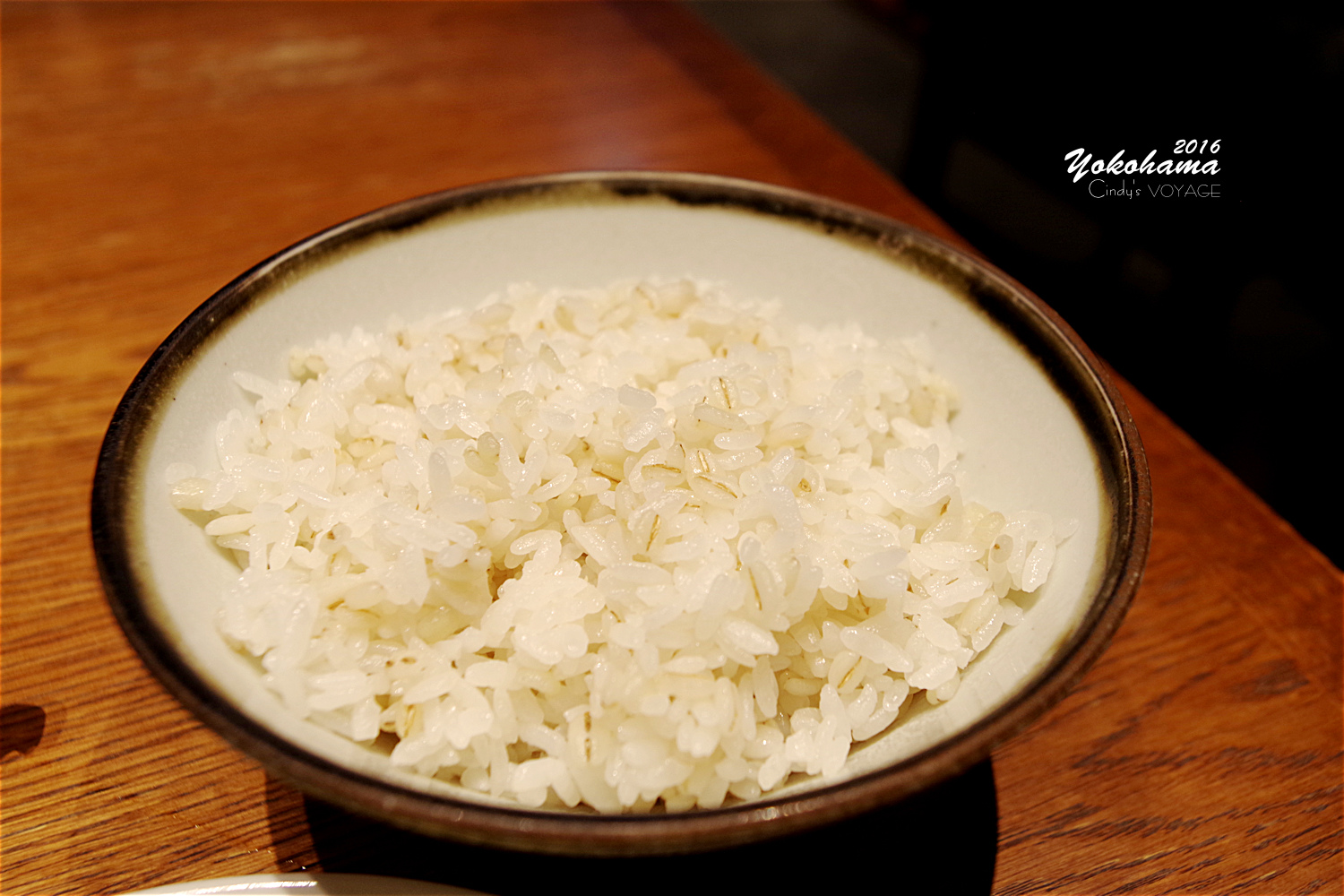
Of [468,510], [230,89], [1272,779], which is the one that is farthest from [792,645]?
[230,89]

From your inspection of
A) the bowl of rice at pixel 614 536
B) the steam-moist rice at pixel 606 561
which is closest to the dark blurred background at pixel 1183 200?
the bowl of rice at pixel 614 536

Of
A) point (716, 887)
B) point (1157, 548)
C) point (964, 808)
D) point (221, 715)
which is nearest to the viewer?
point (221, 715)

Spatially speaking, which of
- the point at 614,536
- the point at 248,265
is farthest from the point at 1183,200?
the point at 248,265

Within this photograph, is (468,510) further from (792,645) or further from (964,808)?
(964,808)

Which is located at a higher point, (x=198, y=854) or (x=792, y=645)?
(x=792, y=645)

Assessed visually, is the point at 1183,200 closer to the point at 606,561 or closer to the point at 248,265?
the point at 606,561

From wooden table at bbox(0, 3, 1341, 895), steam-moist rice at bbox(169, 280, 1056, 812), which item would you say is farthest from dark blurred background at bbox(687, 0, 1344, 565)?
steam-moist rice at bbox(169, 280, 1056, 812)

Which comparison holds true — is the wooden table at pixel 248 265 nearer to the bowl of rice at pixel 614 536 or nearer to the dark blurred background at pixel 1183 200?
the bowl of rice at pixel 614 536

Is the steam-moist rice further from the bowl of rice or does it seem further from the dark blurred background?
the dark blurred background
